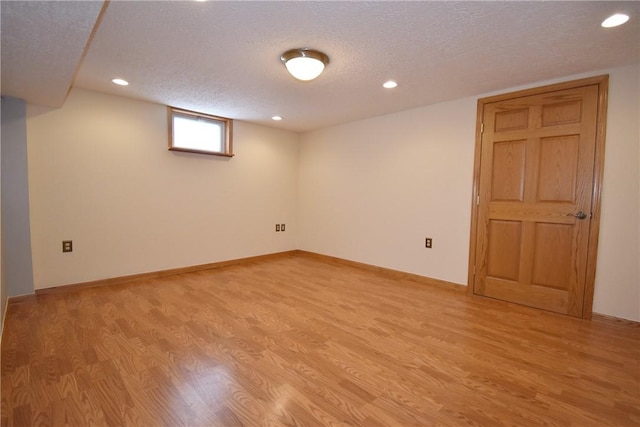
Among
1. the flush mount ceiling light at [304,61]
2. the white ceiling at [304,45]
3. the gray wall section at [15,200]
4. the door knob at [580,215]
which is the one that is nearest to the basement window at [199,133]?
the white ceiling at [304,45]

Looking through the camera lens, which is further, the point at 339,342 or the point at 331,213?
the point at 331,213

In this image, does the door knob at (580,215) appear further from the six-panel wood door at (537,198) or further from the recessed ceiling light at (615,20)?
the recessed ceiling light at (615,20)

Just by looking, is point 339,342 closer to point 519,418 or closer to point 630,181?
point 519,418

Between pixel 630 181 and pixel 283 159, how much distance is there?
13.9 feet

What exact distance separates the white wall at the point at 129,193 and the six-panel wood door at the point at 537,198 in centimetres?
325

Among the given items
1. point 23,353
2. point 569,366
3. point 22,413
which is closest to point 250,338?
point 22,413

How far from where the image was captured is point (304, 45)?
84.2 inches

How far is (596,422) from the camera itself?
4.60ft

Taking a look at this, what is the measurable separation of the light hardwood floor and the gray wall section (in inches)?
13.0

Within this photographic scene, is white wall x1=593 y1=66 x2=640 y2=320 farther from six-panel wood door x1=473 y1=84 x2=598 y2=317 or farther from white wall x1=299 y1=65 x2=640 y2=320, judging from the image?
six-panel wood door x1=473 y1=84 x2=598 y2=317

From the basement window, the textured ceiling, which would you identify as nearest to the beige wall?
the basement window

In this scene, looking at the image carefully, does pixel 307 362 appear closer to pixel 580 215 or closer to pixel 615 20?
pixel 580 215

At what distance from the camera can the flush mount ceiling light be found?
7.24ft

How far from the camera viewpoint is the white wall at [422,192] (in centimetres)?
244
